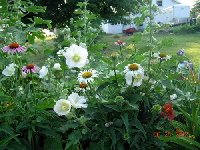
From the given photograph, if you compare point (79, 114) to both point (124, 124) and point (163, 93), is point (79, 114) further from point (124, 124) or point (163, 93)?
point (163, 93)

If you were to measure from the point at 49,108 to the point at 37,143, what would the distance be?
226mm

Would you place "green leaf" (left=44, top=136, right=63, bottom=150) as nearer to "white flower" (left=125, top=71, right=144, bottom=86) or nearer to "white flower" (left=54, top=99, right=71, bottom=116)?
"white flower" (left=54, top=99, right=71, bottom=116)

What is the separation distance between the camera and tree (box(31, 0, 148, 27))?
1641cm

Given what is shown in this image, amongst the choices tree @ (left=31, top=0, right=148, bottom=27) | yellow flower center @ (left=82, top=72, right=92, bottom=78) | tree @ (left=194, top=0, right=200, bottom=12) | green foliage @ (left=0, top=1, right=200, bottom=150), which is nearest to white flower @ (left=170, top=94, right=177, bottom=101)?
green foliage @ (left=0, top=1, right=200, bottom=150)

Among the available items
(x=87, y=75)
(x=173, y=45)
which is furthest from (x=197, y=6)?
(x=87, y=75)

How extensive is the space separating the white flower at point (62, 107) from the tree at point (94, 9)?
529 inches

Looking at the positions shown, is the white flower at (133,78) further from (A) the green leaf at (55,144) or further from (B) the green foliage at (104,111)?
(A) the green leaf at (55,144)

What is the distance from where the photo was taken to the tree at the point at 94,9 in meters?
16.4

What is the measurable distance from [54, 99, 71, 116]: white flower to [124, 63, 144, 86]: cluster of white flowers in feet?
1.15

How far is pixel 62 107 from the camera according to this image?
90.4 inches

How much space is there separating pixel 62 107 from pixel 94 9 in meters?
14.3

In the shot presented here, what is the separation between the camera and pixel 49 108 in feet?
8.52

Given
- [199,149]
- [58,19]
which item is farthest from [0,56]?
[58,19]

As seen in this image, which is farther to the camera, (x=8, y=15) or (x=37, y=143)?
(x=8, y=15)
